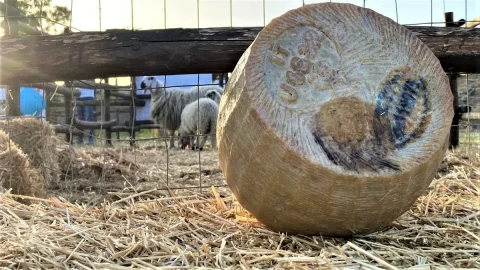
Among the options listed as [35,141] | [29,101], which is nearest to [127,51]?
[35,141]

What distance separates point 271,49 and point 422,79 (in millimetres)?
671

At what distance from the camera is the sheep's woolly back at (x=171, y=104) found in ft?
38.1

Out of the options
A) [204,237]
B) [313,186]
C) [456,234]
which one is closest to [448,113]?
[456,234]

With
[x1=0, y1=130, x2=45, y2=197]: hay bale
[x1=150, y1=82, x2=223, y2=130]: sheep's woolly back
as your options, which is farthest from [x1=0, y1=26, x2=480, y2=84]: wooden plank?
[x1=150, y1=82, x2=223, y2=130]: sheep's woolly back

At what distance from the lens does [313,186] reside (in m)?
1.80

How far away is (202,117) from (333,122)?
8.28m

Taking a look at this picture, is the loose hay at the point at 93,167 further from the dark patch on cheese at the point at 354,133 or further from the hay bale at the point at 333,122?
the dark patch on cheese at the point at 354,133

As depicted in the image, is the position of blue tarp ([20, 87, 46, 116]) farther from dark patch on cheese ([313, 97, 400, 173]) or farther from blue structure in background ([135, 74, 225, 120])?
dark patch on cheese ([313, 97, 400, 173])

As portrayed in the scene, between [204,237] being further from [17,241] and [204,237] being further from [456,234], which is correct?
[456,234]

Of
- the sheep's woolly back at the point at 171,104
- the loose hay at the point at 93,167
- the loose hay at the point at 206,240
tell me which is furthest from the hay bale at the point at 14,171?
the sheep's woolly back at the point at 171,104

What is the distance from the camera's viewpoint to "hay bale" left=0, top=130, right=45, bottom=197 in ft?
11.0

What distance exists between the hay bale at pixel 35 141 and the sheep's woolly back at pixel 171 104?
699cm

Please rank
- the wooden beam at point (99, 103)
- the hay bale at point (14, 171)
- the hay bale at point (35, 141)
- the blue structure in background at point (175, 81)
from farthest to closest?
1. the blue structure in background at point (175, 81)
2. the wooden beam at point (99, 103)
3. the hay bale at point (35, 141)
4. the hay bale at point (14, 171)

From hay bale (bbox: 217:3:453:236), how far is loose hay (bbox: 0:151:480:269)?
136mm
